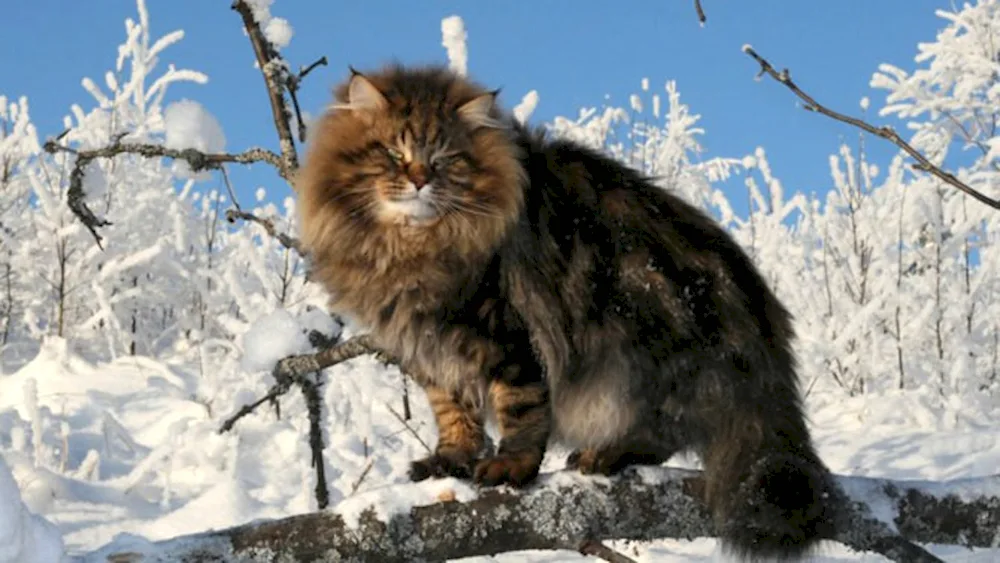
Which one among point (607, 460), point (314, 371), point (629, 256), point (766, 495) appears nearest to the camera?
point (766, 495)

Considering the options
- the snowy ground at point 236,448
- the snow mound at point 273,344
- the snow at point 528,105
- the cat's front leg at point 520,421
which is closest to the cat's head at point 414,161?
the cat's front leg at point 520,421

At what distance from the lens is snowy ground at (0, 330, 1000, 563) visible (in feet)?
19.0

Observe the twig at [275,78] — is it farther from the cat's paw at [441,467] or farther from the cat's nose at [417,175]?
the cat's paw at [441,467]

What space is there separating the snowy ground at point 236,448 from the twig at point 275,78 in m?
1.88

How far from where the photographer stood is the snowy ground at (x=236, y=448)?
580 cm

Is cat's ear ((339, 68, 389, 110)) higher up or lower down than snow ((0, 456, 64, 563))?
higher up

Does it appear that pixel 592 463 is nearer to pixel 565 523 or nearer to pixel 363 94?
pixel 565 523

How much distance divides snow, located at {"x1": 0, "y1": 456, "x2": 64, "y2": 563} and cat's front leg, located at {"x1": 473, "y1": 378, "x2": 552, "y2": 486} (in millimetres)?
1057

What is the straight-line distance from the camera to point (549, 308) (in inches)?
115

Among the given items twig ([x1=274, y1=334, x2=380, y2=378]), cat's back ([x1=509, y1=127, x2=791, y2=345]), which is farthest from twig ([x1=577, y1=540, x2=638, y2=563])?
twig ([x1=274, y1=334, x2=380, y2=378])

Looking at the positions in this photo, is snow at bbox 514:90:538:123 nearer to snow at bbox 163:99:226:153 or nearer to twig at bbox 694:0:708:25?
snow at bbox 163:99:226:153

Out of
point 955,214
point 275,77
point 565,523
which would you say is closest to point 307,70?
point 275,77

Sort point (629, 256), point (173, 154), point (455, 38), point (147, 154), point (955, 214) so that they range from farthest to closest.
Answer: point (955, 214) < point (455, 38) < point (147, 154) < point (173, 154) < point (629, 256)

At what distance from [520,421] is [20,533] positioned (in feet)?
4.21
